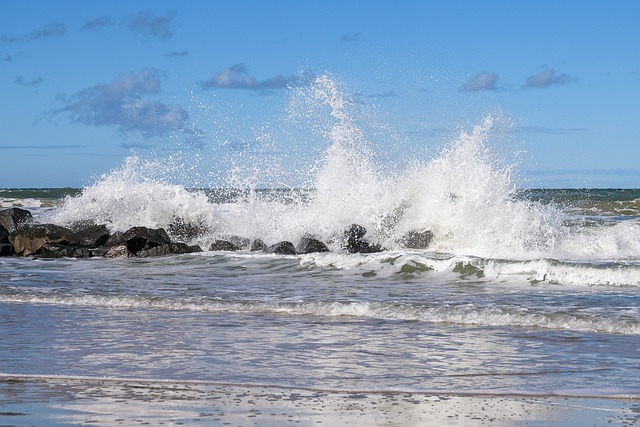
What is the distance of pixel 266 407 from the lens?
5.33 meters

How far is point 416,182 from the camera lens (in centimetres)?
2006

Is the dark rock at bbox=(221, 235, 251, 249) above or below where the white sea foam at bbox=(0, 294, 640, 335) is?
above

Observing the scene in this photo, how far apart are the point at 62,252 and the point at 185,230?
3514mm

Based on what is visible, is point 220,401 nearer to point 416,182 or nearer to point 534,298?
point 534,298

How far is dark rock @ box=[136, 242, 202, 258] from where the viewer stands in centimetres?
1747

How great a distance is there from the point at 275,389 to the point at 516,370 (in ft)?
6.12

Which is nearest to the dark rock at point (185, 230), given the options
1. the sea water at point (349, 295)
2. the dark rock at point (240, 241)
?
the sea water at point (349, 295)

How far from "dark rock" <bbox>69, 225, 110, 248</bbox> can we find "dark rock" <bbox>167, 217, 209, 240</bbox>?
2.06 meters

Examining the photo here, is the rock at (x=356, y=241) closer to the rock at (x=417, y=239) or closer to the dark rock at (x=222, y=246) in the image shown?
the rock at (x=417, y=239)

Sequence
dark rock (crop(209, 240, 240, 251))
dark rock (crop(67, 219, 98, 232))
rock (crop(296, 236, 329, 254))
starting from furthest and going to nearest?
dark rock (crop(67, 219, 98, 232)) < dark rock (crop(209, 240, 240, 251)) < rock (crop(296, 236, 329, 254))

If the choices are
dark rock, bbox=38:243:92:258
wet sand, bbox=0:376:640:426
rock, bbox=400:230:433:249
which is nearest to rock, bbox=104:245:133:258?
dark rock, bbox=38:243:92:258

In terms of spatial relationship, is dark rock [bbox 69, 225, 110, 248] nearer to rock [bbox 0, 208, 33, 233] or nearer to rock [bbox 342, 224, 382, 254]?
rock [bbox 0, 208, 33, 233]

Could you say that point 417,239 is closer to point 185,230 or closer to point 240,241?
point 240,241

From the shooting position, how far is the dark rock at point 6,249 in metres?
17.8
